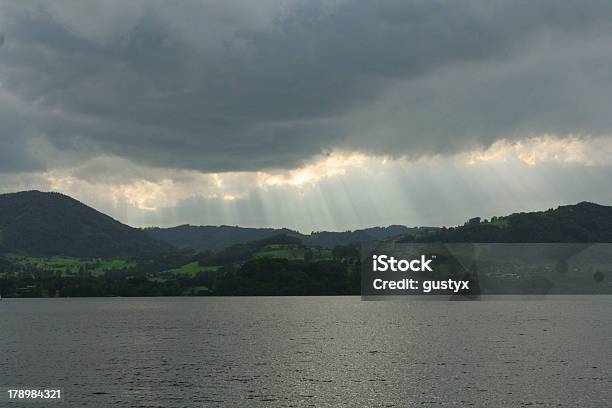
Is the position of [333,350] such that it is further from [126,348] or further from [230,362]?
[126,348]

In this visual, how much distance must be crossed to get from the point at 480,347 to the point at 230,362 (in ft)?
189

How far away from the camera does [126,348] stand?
143m

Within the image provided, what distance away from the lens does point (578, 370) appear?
340 feet

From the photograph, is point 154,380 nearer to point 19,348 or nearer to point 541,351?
point 19,348

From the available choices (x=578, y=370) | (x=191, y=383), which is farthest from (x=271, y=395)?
(x=578, y=370)

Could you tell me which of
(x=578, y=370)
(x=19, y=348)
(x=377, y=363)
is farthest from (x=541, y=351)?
(x=19, y=348)

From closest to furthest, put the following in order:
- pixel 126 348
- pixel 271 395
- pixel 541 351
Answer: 1. pixel 271 395
2. pixel 541 351
3. pixel 126 348

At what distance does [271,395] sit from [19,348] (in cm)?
8768

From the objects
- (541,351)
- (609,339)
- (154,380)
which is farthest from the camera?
(609,339)

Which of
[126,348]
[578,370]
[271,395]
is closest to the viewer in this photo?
[271,395]

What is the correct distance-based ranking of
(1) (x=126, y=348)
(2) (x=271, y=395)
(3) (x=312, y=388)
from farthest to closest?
1. (1) (x=126, y=348)
2. (3) (x=312, y=388)
3. (2) (x=271, y=395)

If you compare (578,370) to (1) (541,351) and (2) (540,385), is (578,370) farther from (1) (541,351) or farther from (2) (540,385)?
(1) (541,351)

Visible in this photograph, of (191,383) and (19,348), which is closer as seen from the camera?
(191,383)

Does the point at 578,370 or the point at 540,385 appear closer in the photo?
the point at 540,385
